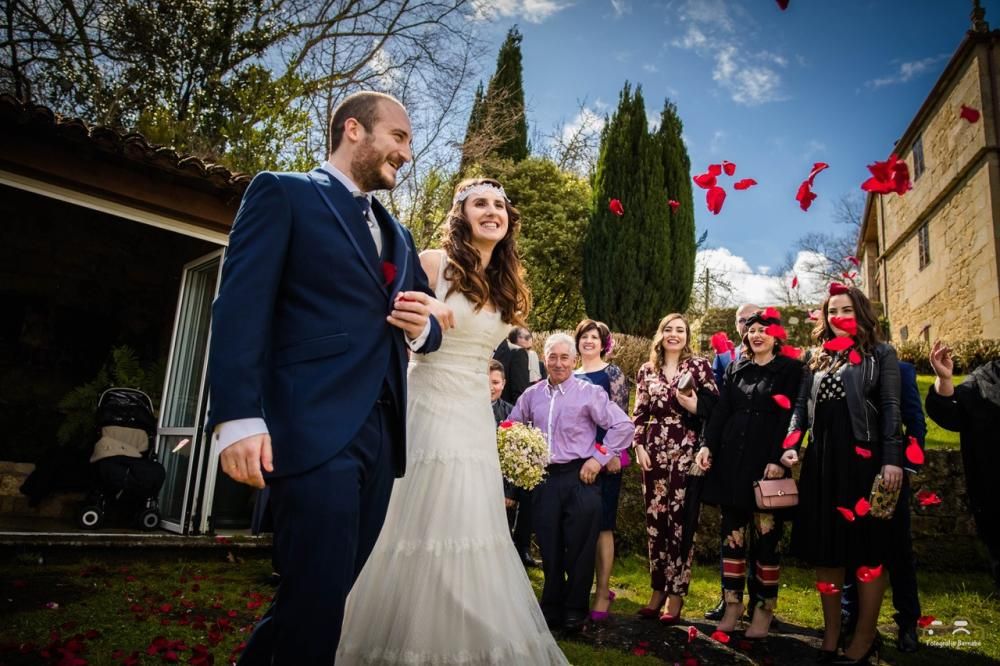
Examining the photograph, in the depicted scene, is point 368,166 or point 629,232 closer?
point 368,166

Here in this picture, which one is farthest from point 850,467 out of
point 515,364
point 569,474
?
point 515,364

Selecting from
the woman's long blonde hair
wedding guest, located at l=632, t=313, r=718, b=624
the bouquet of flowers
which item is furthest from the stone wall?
the bouquet of flowers

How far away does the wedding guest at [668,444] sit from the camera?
4.76 metres

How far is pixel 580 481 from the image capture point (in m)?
4.54

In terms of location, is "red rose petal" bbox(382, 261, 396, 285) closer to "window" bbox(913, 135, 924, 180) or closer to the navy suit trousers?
the navy suit trousers

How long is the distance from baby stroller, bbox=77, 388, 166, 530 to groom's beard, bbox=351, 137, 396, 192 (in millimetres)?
5531

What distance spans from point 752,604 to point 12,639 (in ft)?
14.9

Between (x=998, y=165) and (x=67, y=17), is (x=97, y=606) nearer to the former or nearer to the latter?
(x=67, y=17)

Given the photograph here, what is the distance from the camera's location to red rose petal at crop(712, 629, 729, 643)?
4094 mm

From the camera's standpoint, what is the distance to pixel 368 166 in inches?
81.1

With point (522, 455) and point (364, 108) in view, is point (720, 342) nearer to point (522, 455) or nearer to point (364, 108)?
point (522, 455)

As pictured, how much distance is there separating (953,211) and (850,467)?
17518 mm

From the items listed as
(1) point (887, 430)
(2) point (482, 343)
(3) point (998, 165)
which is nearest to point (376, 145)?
(2) point (482, 343)

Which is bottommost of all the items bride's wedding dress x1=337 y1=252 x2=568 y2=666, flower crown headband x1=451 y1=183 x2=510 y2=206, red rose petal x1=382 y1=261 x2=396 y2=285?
bride's wedding dress x1=337 y1=252 x2=568 y2=666
